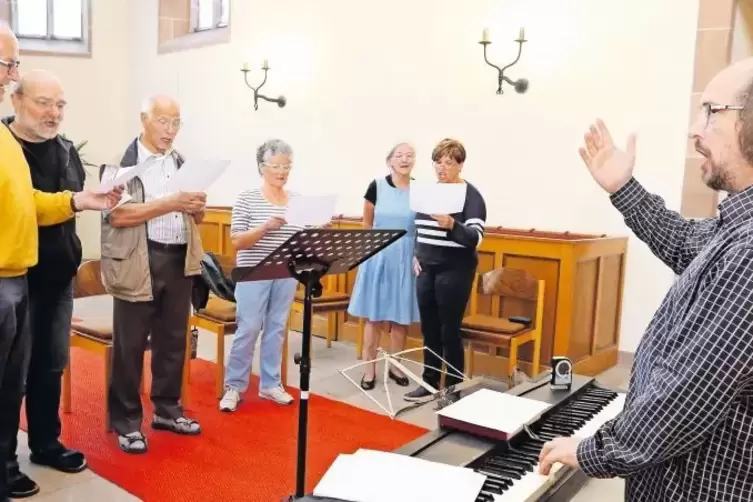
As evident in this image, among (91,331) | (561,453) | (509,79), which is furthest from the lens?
(509,79)

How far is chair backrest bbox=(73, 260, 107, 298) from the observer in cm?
309

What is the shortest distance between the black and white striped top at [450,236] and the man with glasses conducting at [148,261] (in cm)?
120

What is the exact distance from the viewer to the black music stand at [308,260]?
1905 millimetres

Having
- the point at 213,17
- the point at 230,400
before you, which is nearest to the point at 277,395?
the point at 230,400

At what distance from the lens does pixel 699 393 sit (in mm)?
911

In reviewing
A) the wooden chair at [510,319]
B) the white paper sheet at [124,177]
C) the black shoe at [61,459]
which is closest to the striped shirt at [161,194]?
the white paper sheet at [124,177]

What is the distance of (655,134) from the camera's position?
4.26 m

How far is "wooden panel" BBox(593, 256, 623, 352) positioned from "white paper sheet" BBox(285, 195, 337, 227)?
2.18 m

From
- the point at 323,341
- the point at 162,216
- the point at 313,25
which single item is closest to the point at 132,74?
the point at 313,25

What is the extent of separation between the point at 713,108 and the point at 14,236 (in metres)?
1.96

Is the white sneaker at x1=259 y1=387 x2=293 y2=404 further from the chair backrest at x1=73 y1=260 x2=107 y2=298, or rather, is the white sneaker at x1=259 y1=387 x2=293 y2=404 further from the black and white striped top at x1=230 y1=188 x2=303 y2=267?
the chair backrest at x1=73 y1=260 x2=107 y2=298

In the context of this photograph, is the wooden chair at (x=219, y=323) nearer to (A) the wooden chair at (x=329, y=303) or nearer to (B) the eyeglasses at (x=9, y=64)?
(A) the wooden chair at (x=329, y=303)

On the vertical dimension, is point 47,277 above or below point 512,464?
above

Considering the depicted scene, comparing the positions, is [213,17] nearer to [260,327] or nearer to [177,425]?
[260,327]
